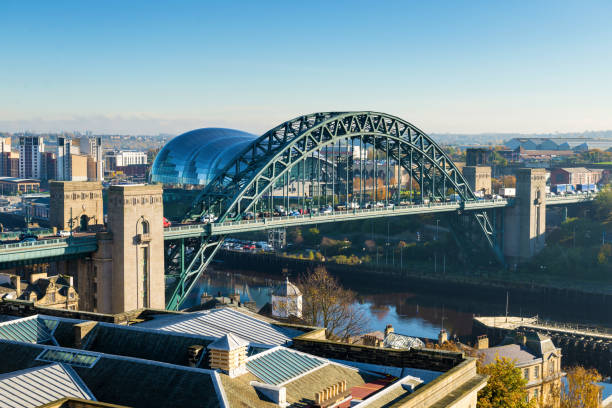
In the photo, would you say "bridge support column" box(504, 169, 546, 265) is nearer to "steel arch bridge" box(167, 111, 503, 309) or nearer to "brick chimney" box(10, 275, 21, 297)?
"steel arch bridge" box(167, 111, 503, 309)

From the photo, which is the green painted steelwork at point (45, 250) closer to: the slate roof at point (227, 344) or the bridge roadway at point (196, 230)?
the bridge roadway at point (196, 230)

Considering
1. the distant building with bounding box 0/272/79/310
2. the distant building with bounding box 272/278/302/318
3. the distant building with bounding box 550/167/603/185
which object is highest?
the distant building with bounding box 550/167/603/185

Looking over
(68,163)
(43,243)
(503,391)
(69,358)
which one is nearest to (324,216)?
(43,243)

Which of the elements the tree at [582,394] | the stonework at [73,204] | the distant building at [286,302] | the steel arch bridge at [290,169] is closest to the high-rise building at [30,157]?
the steel arch bridge at [290,169]

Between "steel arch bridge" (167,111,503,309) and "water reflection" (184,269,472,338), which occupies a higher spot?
"steel arch bridge" (167,111,503,309)

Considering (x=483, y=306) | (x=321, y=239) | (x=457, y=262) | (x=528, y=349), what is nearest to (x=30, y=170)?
(x=321, y=239)

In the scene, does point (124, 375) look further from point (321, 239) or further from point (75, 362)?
point (321, 239)

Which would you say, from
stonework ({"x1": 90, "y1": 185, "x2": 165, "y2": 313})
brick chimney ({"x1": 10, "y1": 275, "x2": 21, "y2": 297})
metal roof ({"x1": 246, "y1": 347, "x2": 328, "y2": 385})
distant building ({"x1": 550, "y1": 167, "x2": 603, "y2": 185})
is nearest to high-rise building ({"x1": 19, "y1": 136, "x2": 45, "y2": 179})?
distant building ({"x1": 550, "y1": 167, "x2": 603, "y2": 185})

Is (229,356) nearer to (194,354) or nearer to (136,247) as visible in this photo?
(194,354)
